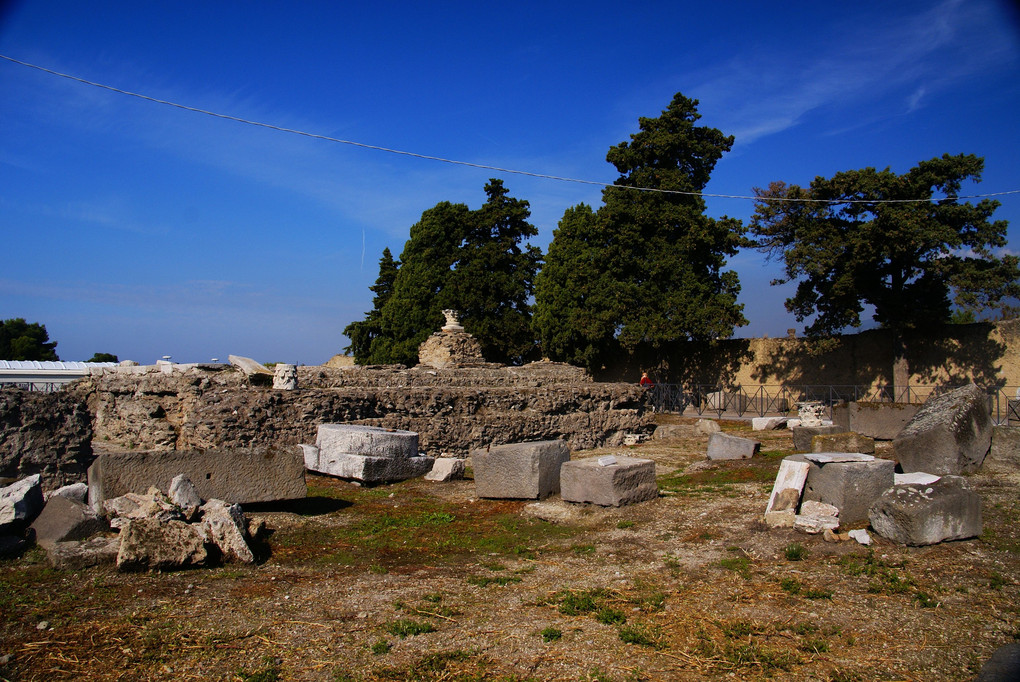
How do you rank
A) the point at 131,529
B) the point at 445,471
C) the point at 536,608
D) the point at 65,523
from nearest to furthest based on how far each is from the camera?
the point at 536,608 → the point at 131,529 → the point at 65,523 → the point at 445,471

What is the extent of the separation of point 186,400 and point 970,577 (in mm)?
10203

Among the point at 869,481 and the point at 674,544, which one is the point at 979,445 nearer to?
the point at 869,481

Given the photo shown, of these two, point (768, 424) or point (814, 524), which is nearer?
point (814, 524)

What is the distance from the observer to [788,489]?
6.81 metres

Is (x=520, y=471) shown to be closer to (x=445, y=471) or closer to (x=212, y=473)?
(x=445, y=471)

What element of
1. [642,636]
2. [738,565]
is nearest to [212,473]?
[642,636]

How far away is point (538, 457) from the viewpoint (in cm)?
827

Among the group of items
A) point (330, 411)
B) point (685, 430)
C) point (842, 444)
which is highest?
point (330, 411)

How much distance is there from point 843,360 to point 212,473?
23.5m

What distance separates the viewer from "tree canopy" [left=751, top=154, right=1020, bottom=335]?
19281 mm

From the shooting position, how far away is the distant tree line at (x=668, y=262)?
1983cm

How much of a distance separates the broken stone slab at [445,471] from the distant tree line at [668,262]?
1220cm

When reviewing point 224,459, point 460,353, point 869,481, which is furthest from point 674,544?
point 460,353

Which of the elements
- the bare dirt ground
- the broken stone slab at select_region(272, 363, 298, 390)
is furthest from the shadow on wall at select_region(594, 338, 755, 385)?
the bare dirt ground
